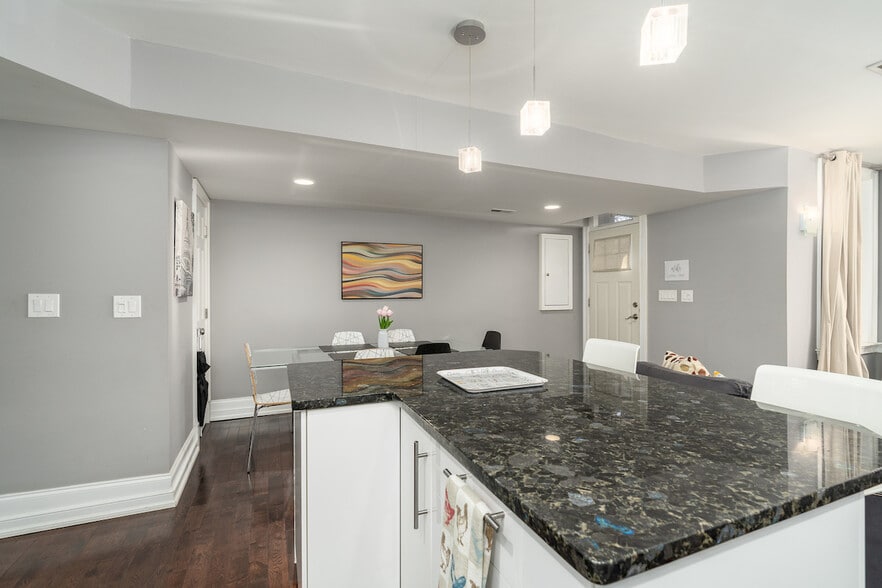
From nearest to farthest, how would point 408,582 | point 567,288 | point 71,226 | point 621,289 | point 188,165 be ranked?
point 408,582 < point 71,226 < point 188,165 < point 621,289 < point 567,288

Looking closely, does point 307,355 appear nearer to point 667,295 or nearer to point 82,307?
point 82,307

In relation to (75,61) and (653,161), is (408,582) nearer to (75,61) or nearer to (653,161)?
(75,61)

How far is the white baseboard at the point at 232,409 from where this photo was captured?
416 centimetres

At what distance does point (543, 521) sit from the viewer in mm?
596

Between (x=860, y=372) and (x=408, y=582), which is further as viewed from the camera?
(x=860, y=372)

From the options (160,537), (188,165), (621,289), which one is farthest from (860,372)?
(188,165)

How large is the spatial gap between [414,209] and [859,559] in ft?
14.0

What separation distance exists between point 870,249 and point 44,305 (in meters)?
6.56

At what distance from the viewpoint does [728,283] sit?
4070 millimetres

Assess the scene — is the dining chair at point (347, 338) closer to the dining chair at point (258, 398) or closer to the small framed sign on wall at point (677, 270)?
the dining chair at point (258, 398)

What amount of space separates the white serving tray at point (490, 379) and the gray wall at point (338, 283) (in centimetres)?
235

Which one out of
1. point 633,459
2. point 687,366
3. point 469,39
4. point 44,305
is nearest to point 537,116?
point 469,39

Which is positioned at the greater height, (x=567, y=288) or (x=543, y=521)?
(x=567, y=288)

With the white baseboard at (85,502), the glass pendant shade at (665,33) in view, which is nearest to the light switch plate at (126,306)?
the white baseboard at (85,502)
